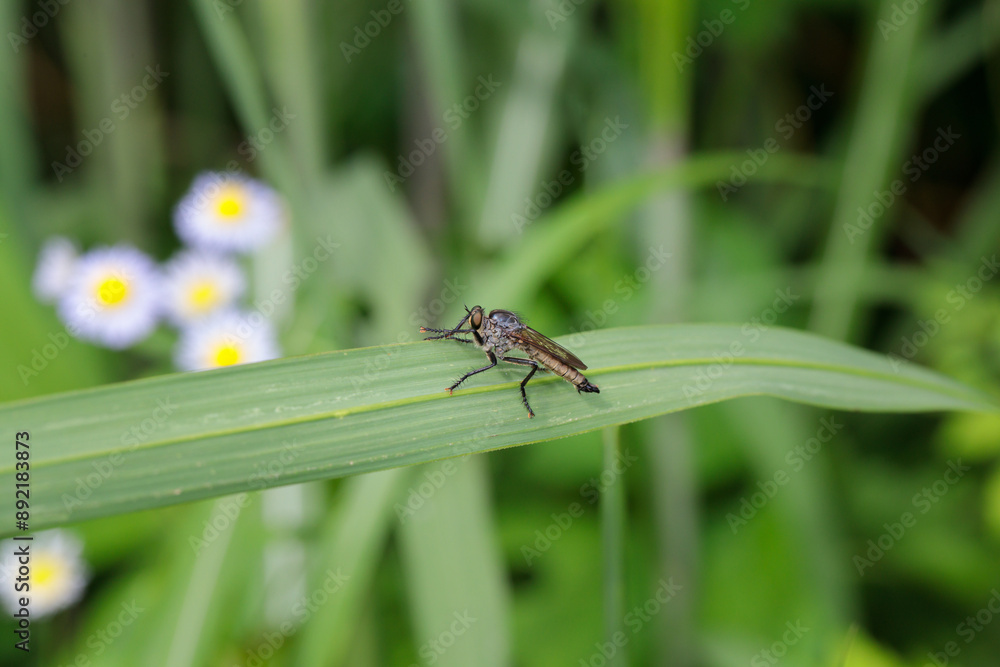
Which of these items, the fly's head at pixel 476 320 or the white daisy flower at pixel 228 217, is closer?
the fly's head at pixel 476 320

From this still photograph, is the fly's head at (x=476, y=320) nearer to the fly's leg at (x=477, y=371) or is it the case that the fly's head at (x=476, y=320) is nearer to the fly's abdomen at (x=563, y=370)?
the fly's leg at (x=477, y=371)

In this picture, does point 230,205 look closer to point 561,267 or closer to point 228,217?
point 228,217

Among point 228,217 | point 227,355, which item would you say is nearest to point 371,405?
point 227,355

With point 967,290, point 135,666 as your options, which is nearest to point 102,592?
point 135,666

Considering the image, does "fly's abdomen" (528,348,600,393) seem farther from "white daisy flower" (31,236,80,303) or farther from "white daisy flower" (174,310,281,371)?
"white daisy flower" (31,236,80,303)

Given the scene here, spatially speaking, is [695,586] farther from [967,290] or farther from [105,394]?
[105,394]

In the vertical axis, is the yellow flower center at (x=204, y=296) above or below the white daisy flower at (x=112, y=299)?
below

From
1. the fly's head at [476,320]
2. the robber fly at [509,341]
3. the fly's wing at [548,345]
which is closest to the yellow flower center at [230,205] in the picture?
the robber fly at [509,341]
